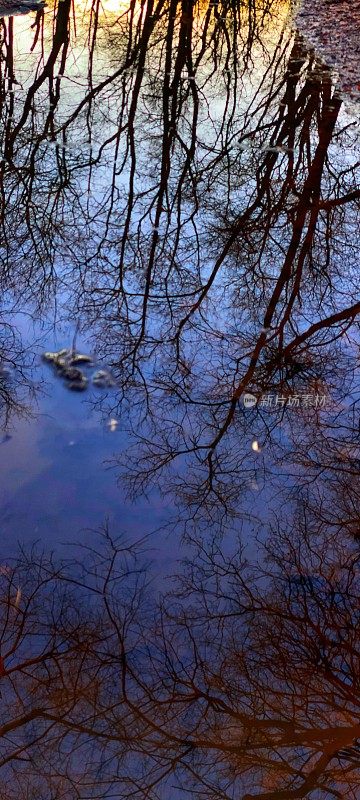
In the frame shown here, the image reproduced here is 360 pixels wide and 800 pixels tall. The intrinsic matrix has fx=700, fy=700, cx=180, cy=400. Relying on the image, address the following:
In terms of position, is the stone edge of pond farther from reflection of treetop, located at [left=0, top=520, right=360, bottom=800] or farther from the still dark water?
reflection of treetop, located at [left=0, top=520, right=360, bottom=800]

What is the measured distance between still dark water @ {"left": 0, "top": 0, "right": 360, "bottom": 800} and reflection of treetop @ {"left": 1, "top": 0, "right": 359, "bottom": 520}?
0.9 inches

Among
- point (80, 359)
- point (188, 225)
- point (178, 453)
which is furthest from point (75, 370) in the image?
point (188, 225)

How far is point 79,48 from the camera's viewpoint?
9.98m

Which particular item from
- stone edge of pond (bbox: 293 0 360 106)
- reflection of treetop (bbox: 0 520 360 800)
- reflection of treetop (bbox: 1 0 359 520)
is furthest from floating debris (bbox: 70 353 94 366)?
stone edge of pond (bbox: 293 0 360 106)

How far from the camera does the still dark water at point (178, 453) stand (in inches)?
113

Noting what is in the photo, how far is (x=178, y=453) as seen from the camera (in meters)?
4.08

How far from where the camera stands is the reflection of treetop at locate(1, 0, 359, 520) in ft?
15.3

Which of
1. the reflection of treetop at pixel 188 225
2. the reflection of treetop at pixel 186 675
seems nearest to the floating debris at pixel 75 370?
the reflection of treetop at pixel 188 225

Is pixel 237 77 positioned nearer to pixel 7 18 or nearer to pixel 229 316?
pixel 7 18

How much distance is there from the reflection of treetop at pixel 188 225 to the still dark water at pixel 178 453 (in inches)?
0.9

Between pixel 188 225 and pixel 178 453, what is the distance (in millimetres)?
2789

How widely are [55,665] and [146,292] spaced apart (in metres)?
3.08

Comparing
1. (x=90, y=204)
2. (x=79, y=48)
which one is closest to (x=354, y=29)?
(x=79, y=48)

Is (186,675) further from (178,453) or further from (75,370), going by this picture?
(75,370)
